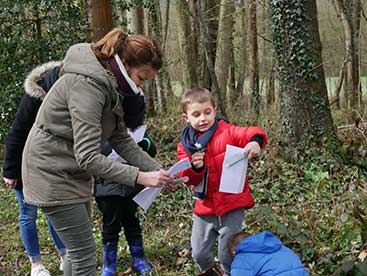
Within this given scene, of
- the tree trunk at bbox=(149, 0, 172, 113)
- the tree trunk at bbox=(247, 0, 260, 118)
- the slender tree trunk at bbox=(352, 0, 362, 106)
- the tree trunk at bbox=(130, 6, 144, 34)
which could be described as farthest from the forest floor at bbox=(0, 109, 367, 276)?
the slender tree trunk at bbox=(352, 0, 362, 106)

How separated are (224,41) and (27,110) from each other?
28.8ft

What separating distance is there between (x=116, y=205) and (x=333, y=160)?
2727 mm

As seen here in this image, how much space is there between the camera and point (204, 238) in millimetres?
3975

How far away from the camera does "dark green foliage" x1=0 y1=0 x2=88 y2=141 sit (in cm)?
815

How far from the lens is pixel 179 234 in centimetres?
532

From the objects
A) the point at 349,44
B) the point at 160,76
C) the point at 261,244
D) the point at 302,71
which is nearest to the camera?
the point at 261,244

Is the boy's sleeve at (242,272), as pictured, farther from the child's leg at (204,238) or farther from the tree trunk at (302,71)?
the tree trunk at (302,71)

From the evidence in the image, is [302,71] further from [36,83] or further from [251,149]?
[36,83]

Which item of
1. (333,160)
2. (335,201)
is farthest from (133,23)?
(335,201)

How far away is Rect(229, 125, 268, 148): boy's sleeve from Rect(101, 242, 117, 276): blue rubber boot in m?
1.50

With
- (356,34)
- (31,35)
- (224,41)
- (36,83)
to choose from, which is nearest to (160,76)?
(224,41)

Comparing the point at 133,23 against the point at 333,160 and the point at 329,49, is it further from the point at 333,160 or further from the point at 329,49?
the point at 333,160

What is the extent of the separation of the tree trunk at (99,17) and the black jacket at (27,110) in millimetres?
3525

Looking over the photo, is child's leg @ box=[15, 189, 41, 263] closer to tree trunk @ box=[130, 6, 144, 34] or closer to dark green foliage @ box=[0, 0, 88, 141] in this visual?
dark green foliage @ box=[0, 0, 88, 141]
